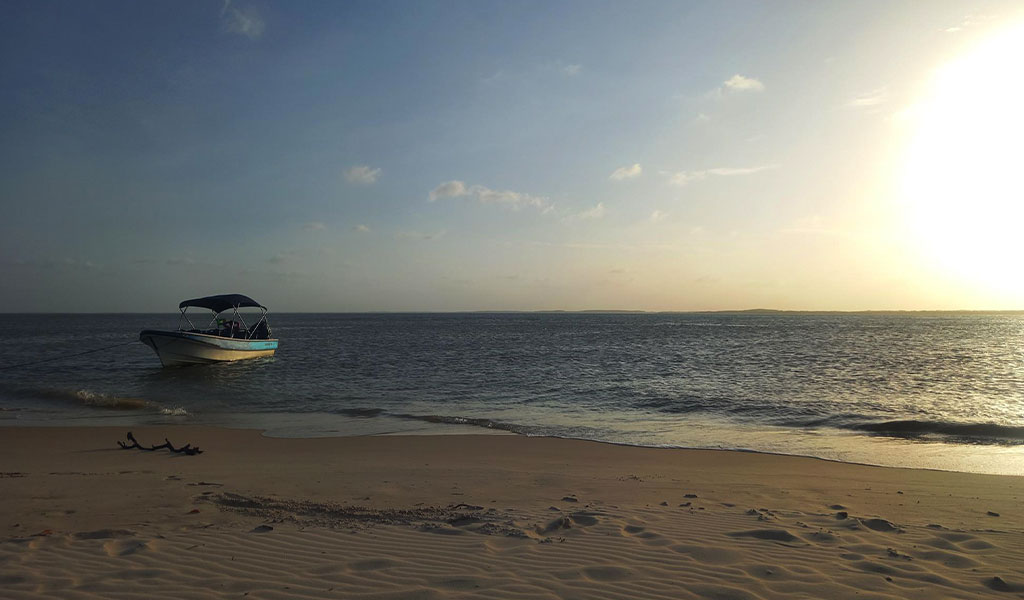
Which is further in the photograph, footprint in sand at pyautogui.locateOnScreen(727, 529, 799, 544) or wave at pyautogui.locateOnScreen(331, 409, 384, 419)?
wave at pyautogui.locateOnScreen(331, 409, 384, 419)

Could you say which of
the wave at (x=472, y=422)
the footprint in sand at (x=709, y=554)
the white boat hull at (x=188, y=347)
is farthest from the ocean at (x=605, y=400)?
the footprint in sand at (x=709, y=554)

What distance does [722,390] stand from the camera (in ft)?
73.9

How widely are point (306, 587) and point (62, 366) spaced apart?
36.2m

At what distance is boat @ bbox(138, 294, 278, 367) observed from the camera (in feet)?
101

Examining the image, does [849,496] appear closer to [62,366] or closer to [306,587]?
[306,587]

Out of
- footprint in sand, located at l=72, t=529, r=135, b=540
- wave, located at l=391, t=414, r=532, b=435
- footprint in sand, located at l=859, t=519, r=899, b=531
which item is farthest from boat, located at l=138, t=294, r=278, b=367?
footprint in sand, located at l=859, t=519, r=899, b=531

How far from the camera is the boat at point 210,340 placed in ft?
101

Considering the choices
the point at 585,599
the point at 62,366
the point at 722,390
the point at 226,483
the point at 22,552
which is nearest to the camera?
the point at 585,599

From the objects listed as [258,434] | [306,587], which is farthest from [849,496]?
[258,434]

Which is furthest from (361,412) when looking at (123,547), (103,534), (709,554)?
(709,554)

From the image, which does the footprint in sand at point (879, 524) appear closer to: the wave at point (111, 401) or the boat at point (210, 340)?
the wave at point (111, 401)

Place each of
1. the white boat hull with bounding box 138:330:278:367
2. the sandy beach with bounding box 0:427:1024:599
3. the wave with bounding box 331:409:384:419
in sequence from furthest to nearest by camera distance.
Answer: the white boat hull with bounding box 138:330:278:367 < the wave with bounding box 331:409:384:419 < the sandy beach with bounding box 0:427:1024:599

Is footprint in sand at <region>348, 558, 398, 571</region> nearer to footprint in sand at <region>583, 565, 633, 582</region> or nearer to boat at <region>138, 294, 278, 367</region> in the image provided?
footprint in sand at <region>583, 565, 633, 582</region>

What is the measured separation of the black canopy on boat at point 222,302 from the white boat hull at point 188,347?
1972 mm
